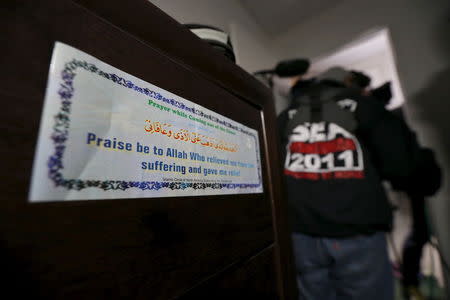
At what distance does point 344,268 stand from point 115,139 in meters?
1.04

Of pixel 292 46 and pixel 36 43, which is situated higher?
pixel 292 46

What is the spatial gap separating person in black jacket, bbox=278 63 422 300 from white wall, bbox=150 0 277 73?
524mm

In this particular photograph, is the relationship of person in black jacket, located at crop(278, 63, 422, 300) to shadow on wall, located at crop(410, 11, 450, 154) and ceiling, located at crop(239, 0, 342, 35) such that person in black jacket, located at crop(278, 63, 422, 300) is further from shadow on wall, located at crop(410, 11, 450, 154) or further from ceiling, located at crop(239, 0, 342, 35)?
ceiling, located at crop(239, 0, 342, 35)

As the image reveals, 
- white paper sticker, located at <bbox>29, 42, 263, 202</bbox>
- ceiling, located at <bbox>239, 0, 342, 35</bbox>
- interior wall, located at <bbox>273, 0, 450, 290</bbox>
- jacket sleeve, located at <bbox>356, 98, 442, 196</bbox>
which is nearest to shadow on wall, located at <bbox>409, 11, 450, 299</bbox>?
interior wall, located at <bbox>273, 0, 450, 290</bbox>

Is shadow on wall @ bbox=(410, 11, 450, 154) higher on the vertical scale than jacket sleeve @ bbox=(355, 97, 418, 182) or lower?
higher

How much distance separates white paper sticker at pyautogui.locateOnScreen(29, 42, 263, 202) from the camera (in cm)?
21

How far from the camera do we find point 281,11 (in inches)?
60.2

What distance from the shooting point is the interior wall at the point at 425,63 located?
1103 millimetres

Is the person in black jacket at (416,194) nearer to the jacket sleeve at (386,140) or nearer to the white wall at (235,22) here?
the jacket sleeve at (386,140)

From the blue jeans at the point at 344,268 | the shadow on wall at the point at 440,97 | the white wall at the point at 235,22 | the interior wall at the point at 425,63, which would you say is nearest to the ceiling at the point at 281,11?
the white wall at the point at 235,22

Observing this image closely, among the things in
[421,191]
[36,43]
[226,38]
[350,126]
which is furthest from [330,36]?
[36,43]

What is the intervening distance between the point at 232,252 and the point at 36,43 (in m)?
0.46

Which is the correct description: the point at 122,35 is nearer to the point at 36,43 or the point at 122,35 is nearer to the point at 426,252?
→ the point at 36,43

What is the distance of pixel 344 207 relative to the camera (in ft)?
2.63
